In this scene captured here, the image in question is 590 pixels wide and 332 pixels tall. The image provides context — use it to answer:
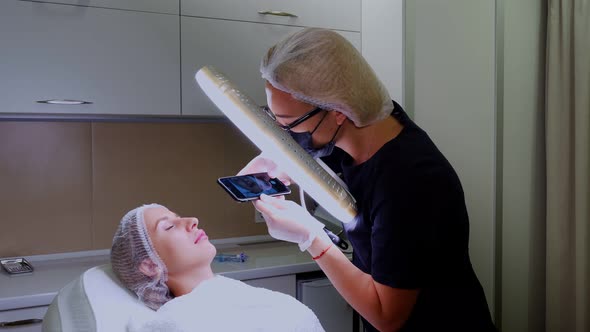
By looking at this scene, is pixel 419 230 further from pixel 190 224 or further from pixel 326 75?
pixel 190 224

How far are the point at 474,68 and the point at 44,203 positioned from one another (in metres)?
2.03

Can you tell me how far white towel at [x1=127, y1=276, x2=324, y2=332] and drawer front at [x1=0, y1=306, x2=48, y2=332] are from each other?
0.76 m

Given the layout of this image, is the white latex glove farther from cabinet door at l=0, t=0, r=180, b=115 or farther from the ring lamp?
cabinet door at l=0, t=0, r=180, b=115

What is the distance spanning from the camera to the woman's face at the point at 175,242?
1624 mm

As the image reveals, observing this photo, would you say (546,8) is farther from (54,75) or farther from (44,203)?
(44,203)

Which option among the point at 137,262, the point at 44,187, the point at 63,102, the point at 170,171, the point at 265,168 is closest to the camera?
the point at 137,262

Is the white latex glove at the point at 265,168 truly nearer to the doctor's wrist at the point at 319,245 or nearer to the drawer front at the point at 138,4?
the doctor's wrist at the point at 319,245

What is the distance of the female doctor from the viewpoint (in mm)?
1276

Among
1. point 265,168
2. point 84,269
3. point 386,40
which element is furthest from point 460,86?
point 84,269

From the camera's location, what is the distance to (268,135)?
4.05 ft

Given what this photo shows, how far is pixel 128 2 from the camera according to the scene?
7.27ft

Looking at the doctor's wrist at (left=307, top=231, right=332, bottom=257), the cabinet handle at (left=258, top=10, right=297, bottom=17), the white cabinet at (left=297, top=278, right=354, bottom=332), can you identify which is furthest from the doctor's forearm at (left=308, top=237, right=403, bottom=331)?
the cabinet handle at (left=258, top=10, right=297, bottom=17)

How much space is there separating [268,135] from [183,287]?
0.66 metres

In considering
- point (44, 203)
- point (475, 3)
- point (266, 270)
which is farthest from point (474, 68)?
point (44, 203)
